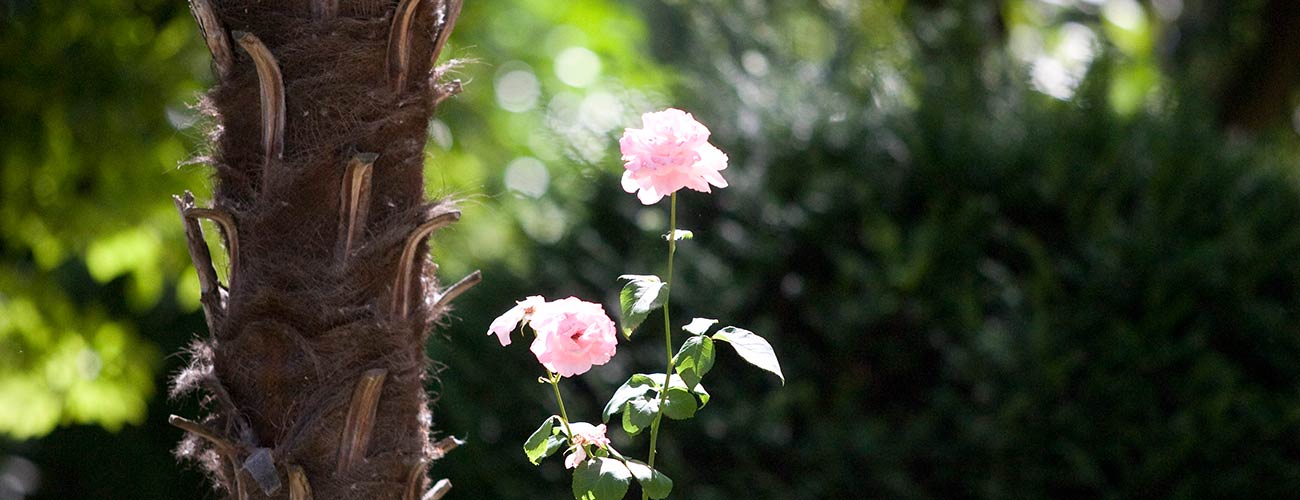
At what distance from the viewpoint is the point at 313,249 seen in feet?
5.40

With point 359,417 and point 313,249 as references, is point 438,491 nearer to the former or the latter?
point 359,417

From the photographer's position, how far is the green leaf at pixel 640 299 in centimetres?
159

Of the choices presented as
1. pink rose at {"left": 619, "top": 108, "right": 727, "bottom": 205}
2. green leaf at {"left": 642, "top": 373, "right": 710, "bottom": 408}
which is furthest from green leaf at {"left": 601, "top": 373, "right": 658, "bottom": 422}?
pink rose at {"left": 619, "top": 108, "right": 727, "bottom": 205}

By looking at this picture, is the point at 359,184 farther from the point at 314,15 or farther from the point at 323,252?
the point at 314,15

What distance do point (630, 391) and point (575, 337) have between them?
0.14 m

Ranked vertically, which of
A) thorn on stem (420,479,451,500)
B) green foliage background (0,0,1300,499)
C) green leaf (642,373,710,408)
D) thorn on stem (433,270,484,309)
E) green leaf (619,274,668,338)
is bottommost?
green foliage background (0,0,1300,499)

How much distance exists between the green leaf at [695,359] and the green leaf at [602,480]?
0.15 m

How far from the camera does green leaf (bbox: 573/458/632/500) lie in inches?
61.6

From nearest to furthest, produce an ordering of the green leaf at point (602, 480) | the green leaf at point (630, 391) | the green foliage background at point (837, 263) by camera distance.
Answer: the green leaf at point (602, 480), the green leaf at point (630, 391), the green foliage background at point (837, 263)

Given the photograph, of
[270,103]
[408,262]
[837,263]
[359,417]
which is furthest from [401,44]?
[837,263]

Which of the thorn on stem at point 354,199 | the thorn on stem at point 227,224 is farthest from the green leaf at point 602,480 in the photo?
the thorn on stem at point 227,224

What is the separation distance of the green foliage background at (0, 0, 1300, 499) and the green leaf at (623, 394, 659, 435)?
1433 mm

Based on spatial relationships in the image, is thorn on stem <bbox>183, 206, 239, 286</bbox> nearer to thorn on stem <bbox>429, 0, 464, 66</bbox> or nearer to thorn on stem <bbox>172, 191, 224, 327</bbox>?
thorn on stem <bbox>172, 191, 224, 327</bbox>

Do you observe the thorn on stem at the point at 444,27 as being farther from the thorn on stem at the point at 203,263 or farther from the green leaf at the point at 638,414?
the green leaf at the point at 638,414
